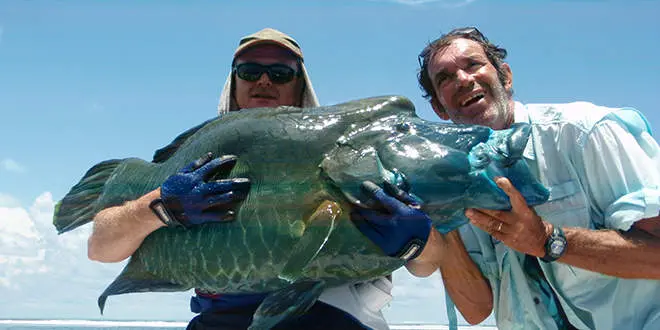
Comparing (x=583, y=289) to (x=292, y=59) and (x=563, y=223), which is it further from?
(x=292, y=59)

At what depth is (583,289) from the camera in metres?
3.89

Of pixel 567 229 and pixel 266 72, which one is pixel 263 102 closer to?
pixel 266 72

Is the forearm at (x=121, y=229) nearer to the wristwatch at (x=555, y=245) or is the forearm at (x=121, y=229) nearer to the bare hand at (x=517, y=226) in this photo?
the bare hand at (x=517, y=226)

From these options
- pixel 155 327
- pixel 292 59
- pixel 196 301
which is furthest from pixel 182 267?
pixel 155 327

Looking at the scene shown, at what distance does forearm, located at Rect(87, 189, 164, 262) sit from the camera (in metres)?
2.77

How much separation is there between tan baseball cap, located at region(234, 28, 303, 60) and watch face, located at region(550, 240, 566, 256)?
1.87 meters

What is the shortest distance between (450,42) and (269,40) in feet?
5.14

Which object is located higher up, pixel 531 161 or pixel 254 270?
pixel 254 270

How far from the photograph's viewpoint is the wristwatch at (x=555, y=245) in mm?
3520

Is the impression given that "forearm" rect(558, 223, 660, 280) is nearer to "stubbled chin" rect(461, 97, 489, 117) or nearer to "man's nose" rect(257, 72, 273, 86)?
"stubbled chin" rect(461, 97, 489, 117)

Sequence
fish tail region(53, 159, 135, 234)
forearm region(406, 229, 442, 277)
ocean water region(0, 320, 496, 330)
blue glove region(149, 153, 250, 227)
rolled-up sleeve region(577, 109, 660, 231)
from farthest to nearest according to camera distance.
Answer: ocean water region(0, 320, 496, 330) → rolled-up sleeve region(577, 109, 660, 231) → forearm region(406, 229, 442, 277) → fish tail region(53, 159, 135, 234) → blue glove region(149, 153, 250, 227)

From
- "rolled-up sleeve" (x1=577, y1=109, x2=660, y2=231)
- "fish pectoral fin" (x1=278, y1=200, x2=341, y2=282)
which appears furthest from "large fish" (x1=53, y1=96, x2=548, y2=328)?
"rolled-up sleeve" (x1=577, y1=109, x2=660, y2=231)

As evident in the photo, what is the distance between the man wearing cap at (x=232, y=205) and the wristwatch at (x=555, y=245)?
41.0 inches

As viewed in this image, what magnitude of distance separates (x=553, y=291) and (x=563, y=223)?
1.58ft
